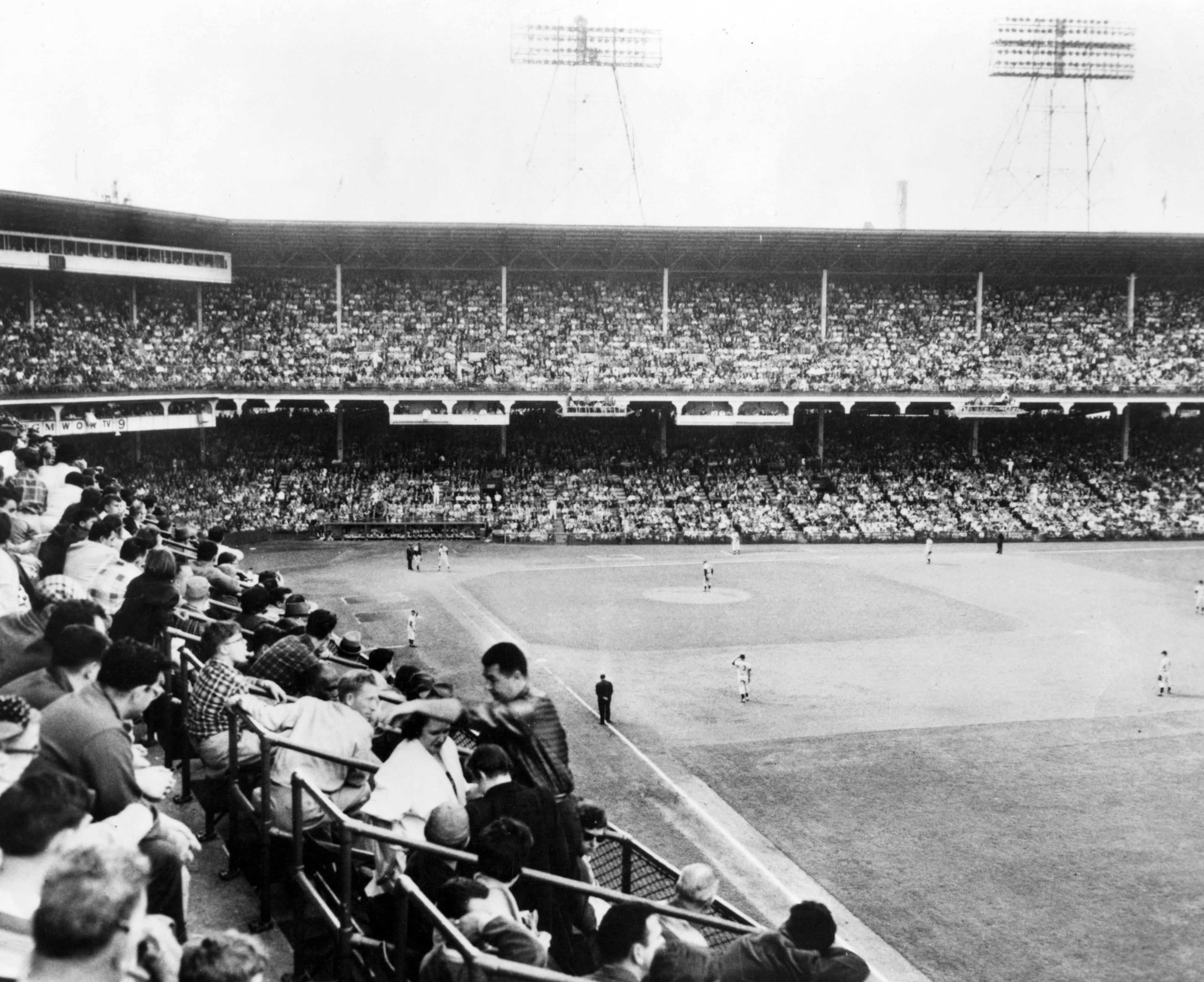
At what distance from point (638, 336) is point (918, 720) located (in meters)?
34.7

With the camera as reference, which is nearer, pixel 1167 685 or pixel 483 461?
pixel 1167 685

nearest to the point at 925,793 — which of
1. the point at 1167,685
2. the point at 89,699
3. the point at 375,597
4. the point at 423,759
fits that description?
the point at 1167,685

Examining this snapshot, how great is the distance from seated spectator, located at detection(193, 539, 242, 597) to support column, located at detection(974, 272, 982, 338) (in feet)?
157

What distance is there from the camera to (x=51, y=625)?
5.98m

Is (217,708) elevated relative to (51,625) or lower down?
lower down

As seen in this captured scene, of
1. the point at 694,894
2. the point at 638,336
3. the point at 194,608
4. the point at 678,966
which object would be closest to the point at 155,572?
the point at 194,608

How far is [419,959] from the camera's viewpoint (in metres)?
5.24

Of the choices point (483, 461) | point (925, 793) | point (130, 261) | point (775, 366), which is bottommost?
point (925, 793)

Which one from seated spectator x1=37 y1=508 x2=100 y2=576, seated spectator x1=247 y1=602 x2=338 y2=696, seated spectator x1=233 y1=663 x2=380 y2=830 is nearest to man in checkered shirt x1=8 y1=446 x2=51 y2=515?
seated spectator x1=37 y1=508 x2=100 y2=576

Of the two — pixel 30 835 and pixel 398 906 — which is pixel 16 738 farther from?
pixel 398 906

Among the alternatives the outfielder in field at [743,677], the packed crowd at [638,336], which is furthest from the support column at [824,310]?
the outfielder in field at [743,677]

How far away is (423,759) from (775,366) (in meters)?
46.9

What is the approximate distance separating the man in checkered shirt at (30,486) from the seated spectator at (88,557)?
7.32 ft

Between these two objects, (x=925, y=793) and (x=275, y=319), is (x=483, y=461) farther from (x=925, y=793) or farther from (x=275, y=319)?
(x=925, y=793)
